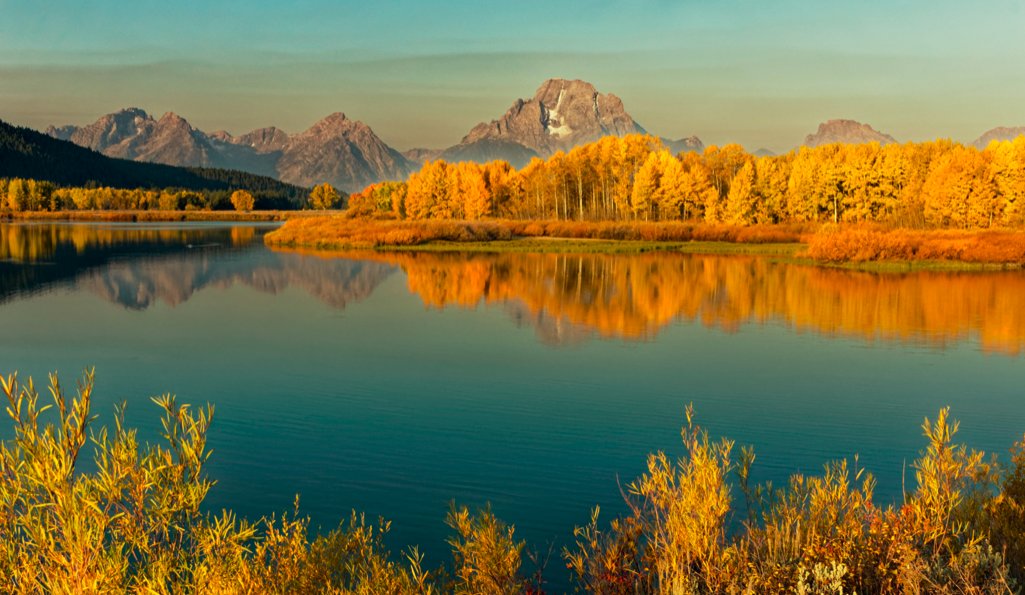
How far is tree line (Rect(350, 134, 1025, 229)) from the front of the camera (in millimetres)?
79312

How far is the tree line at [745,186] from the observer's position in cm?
7931

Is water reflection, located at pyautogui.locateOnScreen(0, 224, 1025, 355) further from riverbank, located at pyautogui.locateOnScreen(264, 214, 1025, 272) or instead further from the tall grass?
the tall grass

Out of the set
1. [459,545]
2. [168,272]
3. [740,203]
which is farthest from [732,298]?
[740,203]

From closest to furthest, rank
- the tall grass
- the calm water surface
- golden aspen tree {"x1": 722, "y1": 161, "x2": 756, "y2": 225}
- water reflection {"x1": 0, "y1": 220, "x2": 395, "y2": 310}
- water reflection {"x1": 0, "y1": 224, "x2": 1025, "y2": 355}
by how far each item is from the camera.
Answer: the tall grass → the calm water surface → water reflection {"x1": 0, "y1": 224, "x2": 1025, "y2": 355} → water reflection {"x1": 0, "y1": 220, "x2": 395, "y2": 310} → golden aspen tree {"x1": 722, "y1": 161, "x2": 756, "y2": 225}

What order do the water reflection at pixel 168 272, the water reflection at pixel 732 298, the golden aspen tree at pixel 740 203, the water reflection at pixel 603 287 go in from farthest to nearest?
the golden aspen tree at pixel 740 203
the water reflection at pixel 168 272
the water reflection at pixel 603 287
the water reflection at pixel 732 298

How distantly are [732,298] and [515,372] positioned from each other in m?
20.5

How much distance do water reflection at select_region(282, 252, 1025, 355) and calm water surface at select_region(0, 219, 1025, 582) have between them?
241 mm

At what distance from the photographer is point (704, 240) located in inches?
3312

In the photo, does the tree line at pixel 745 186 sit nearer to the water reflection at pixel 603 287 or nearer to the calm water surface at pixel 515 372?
the water reflection at pixel 603 287

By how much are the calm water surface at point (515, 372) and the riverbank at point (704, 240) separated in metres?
8.58

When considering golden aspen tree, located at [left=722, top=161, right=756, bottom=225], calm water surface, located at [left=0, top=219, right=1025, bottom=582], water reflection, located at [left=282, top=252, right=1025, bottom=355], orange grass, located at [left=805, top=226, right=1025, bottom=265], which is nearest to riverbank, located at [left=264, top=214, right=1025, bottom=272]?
orange grass, located at [left=805, top=226, right=1025, bottom=265]

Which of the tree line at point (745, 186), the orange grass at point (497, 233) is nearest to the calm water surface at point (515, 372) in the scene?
the orange grass at point (497, 233)

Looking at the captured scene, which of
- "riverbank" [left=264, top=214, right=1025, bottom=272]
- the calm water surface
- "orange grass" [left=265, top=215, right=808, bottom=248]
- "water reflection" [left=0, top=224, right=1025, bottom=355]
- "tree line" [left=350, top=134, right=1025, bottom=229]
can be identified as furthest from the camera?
"orange grass" [left=265, top=215, right=808, bottom=248]

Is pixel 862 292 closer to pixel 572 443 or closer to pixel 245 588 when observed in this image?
pixel 572 443
